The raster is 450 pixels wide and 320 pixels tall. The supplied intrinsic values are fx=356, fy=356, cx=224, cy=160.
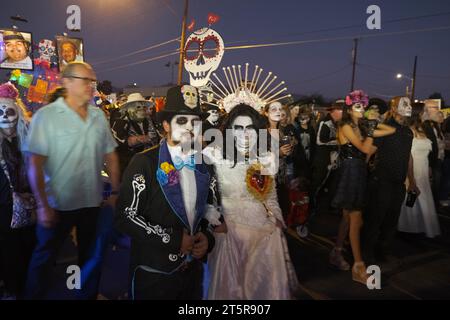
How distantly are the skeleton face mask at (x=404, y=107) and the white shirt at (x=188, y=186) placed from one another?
3.08 m

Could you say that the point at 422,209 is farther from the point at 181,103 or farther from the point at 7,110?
the point at 7,110

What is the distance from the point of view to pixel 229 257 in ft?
9.21

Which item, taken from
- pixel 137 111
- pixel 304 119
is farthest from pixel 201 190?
pixel 304 119

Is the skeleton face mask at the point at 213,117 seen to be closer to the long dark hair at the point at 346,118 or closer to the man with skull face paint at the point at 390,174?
the long dark hair at the point at 346,118

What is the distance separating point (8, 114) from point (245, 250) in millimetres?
2309

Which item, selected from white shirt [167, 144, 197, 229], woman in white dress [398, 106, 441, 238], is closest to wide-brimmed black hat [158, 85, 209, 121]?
white shirt [167, 144, 197, 229]

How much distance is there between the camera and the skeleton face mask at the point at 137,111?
229 inches

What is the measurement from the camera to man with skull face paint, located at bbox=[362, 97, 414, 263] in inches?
163

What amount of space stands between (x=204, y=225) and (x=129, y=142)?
3.34m

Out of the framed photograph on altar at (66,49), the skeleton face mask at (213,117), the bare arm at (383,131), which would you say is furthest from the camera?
the framed photograph on altar at (66,49)

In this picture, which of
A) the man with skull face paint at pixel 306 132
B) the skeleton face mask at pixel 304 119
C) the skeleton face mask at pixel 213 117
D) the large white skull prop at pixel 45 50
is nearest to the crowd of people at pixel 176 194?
the skeleton face mask at pixel 213 117

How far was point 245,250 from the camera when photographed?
9.41 feet

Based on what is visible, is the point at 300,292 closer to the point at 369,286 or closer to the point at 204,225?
the point at 369,286
